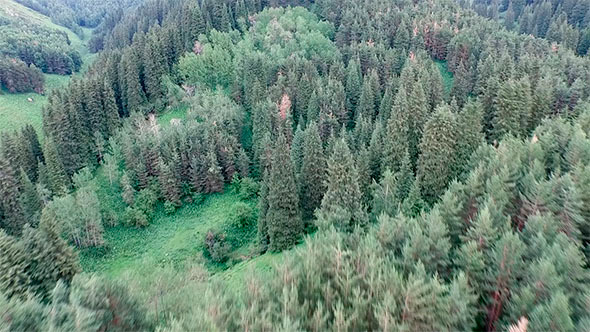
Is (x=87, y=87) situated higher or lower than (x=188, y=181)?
higher

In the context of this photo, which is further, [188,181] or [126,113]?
[126,113]

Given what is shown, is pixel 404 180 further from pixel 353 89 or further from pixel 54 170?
pixel 54 170

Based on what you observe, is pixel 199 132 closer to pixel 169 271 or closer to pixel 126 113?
pixel 126 113

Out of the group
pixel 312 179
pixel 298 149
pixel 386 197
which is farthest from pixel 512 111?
pixel 298 149

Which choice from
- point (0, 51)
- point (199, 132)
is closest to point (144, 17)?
point (0, 51)

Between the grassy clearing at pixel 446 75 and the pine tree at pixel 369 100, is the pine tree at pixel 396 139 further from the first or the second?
the grassy clearing at pixel 446 75

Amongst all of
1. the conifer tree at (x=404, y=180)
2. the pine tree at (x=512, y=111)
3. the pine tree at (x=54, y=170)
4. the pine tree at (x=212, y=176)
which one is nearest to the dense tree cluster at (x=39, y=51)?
the pine tree at (x=54, y=170)

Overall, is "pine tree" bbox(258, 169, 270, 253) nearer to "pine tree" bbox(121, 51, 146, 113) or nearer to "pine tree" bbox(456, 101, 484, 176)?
"pine tree" bbox(456, 101, 484, 176)
